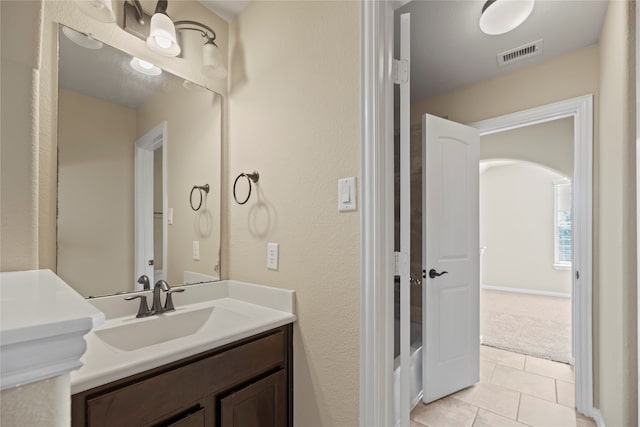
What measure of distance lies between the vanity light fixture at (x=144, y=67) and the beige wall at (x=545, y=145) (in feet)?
12.3

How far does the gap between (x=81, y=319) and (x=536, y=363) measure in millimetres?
3460

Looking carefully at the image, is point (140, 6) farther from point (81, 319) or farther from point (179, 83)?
point (81, 319)

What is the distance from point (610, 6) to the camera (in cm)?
161

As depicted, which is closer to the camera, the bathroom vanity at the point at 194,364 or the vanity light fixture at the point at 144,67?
the bathroom vanity at the point at 194,364

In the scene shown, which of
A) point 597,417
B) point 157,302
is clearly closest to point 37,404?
point 157,302

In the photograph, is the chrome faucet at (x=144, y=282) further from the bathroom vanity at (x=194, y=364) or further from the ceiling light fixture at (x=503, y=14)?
the ceiling light fixture at (x=503, y=14)

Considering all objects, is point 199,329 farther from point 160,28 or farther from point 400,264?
point 160,28

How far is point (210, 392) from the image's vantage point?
1065 mm

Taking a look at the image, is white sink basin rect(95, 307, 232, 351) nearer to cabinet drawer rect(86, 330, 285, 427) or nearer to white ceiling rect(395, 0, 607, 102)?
cabinet drawer rect(86, 330, 285, 427)

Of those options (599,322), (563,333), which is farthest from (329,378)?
(563,333)

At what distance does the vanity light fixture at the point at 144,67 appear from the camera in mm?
1423

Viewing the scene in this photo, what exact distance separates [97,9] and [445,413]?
2.84m

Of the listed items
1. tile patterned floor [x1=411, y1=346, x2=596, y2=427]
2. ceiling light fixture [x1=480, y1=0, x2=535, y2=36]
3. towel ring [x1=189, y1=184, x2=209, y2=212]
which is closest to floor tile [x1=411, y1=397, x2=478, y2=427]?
tile patterned floor [x1=411, y1=346, x2=596, y2=427]

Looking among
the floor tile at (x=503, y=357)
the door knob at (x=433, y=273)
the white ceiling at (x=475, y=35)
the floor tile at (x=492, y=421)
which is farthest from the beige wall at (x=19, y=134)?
the floor tile at (x=503, y=357)
